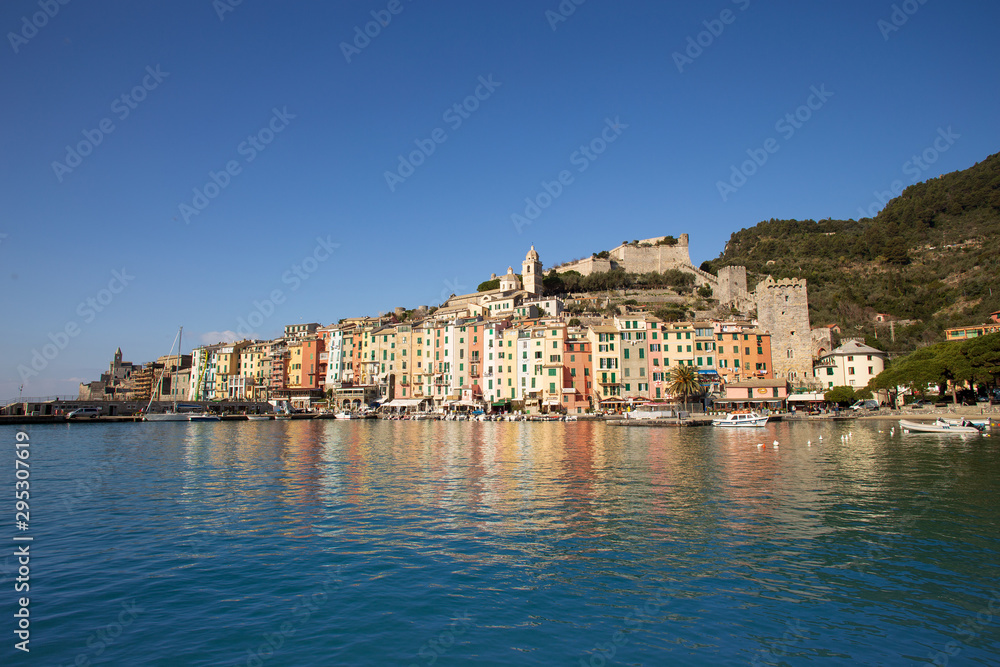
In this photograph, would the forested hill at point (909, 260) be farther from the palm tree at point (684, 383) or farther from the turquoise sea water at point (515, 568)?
the turquoise sea water at point (515, 568)

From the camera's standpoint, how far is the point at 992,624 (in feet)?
28.4

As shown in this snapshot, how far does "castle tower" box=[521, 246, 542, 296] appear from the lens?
112200mm

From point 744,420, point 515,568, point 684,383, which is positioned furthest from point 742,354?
point 515,568

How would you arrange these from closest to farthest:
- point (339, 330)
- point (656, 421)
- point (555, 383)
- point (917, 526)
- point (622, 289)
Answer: point (917, 526) < point (656, 421) < point (555, 383) < point (339, 330) < point (622, 289)

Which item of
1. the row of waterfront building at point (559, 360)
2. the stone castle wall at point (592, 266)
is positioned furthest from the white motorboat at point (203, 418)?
the stone castle wall at point (592, 266)

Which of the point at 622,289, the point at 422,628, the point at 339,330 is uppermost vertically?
the point at 622,289

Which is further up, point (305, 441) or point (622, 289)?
point (622, 289)

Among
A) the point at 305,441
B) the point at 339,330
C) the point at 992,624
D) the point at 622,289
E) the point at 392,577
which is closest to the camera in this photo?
the point at 992,624

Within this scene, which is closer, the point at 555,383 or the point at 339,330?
the point at 555,383

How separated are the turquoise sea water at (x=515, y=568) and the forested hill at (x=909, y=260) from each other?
2773 inches

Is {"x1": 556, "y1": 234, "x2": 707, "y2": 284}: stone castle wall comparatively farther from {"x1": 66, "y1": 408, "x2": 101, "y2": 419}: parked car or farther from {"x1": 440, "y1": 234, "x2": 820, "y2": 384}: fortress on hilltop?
{"x1": 66, "y1": 408, "x2": 101, "y2": 419}: parked car

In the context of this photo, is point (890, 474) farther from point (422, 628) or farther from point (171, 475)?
point (171, 475)

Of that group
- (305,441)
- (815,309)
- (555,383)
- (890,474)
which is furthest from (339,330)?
(890,474)

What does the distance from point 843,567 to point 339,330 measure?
8429 centimetres
